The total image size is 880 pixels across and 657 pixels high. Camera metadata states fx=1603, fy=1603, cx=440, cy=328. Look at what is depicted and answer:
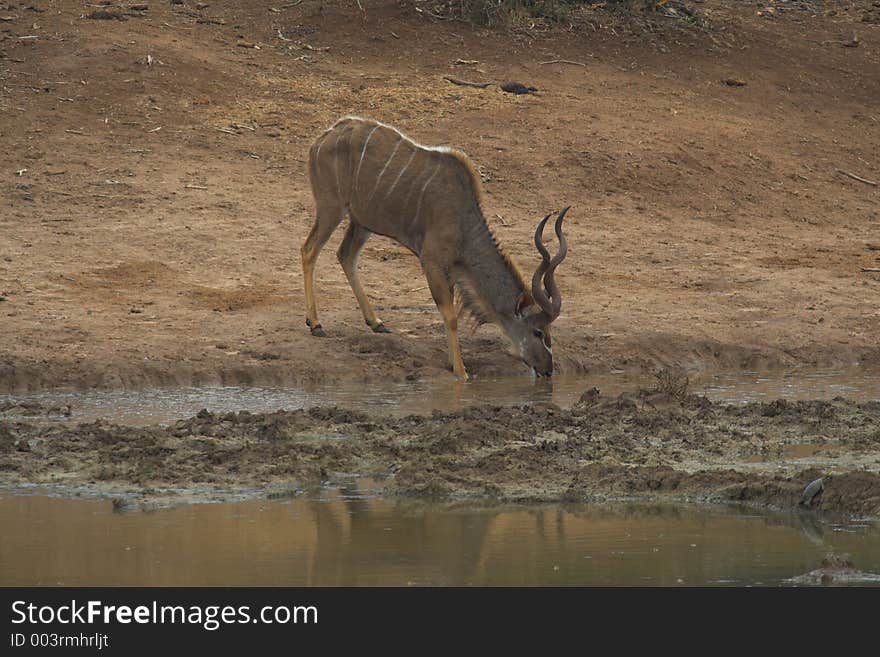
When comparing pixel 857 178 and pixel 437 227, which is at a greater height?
pixel 437 227

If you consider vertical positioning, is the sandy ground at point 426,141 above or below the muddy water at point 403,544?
below

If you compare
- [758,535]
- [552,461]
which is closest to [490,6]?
[552,461]

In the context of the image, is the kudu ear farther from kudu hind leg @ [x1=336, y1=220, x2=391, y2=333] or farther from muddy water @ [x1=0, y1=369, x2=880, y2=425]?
kudu hind leg @ [x1=336, y1=220, x2=391, y2=333]

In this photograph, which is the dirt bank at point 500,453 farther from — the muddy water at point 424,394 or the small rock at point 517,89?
the small rock at point 517,89

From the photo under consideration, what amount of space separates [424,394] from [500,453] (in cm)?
225

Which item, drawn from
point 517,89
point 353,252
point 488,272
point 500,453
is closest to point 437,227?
point 488,272

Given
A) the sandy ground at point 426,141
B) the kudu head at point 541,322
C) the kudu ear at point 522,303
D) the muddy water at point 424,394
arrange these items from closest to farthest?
the muddy water at point 424,394
the kudu head at point 541,322
the kudu ear at point 522,303
the sandy ground at point 426,141

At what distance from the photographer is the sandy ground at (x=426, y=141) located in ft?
35.9

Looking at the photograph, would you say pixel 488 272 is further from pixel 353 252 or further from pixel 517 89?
pixel 517 89

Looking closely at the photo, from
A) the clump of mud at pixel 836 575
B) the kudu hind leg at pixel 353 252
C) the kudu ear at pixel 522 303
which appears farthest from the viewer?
the kudu hind leg at pixel 353 252

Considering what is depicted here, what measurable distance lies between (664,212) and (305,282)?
14.5ft

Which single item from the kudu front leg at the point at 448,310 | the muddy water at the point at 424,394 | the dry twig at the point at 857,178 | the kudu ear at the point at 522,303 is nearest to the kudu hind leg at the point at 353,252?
the kudu front leg at the point at 448,310

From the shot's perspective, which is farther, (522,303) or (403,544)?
(522,303)

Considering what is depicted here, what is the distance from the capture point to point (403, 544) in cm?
623
